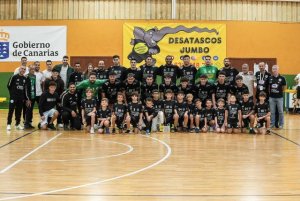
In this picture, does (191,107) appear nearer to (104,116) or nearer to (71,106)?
(104,116)

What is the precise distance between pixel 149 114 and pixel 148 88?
0.79 meters

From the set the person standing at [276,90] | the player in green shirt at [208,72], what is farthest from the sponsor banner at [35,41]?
the person standing at [276,90]

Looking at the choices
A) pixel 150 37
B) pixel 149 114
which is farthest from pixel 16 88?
pixel 150 37

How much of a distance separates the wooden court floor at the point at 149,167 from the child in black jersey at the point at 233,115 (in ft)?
2.52

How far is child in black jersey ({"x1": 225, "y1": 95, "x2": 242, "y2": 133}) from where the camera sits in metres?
12.1

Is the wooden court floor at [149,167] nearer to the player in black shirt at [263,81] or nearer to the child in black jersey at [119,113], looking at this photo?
the child in black jersey at [119,113]

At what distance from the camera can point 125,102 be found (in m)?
12.3

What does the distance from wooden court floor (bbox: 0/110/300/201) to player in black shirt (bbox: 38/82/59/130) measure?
50.1 inches

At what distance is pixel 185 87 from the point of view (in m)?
12.5

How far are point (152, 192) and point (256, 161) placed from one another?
279 centimetres

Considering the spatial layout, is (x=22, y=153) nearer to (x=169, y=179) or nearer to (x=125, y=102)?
(x=169, y=179)

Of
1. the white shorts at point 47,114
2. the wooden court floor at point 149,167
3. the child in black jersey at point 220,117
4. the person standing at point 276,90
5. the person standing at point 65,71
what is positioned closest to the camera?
the wooden court floor at point 149,167

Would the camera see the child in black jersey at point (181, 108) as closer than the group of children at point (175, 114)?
No

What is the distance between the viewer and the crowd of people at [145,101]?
39.4 ft
